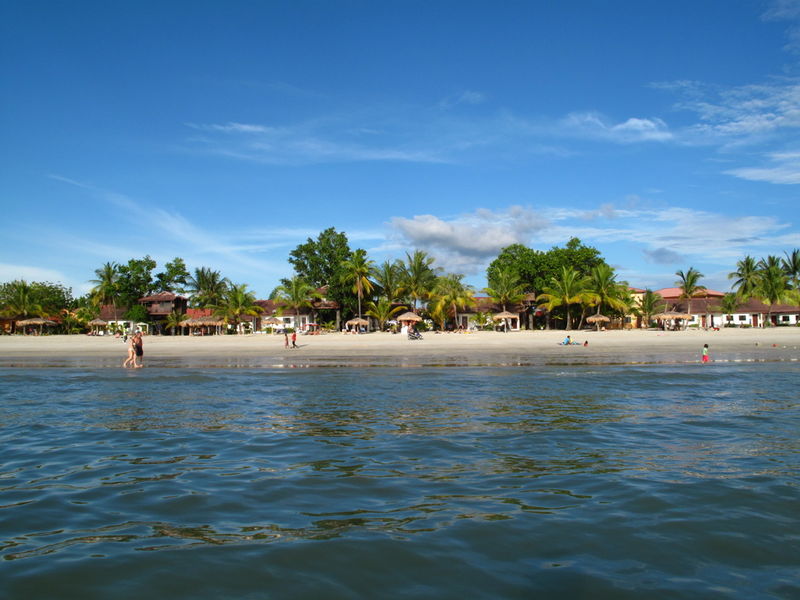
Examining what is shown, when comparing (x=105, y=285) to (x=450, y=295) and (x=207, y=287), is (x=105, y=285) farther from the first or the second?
(x=450, y=295)

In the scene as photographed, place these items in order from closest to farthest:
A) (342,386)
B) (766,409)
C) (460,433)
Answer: (460,433) < (766,409) < (342,386)

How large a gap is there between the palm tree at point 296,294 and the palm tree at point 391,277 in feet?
20.3

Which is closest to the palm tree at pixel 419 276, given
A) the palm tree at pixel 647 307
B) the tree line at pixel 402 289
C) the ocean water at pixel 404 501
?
the tree line at pixel 402 289

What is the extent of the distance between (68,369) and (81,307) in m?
48.9

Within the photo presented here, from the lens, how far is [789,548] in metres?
4.19

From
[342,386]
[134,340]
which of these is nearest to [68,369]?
[134,340]

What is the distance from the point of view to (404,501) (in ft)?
17.6

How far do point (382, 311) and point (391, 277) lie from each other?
4.38m

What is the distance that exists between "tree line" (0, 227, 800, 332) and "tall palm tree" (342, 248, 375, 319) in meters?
0.10

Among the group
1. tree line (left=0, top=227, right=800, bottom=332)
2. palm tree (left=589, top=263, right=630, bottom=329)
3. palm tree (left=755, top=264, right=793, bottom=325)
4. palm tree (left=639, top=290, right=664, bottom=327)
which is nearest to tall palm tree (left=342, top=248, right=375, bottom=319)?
tree line (left=0, top=227, right=800, bottom=332)

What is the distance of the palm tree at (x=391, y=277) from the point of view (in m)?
56.1

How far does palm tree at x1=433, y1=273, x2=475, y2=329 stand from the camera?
5231cm

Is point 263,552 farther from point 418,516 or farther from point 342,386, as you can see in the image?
point 342,386

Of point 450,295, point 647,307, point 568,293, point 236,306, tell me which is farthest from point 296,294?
point 647,307
